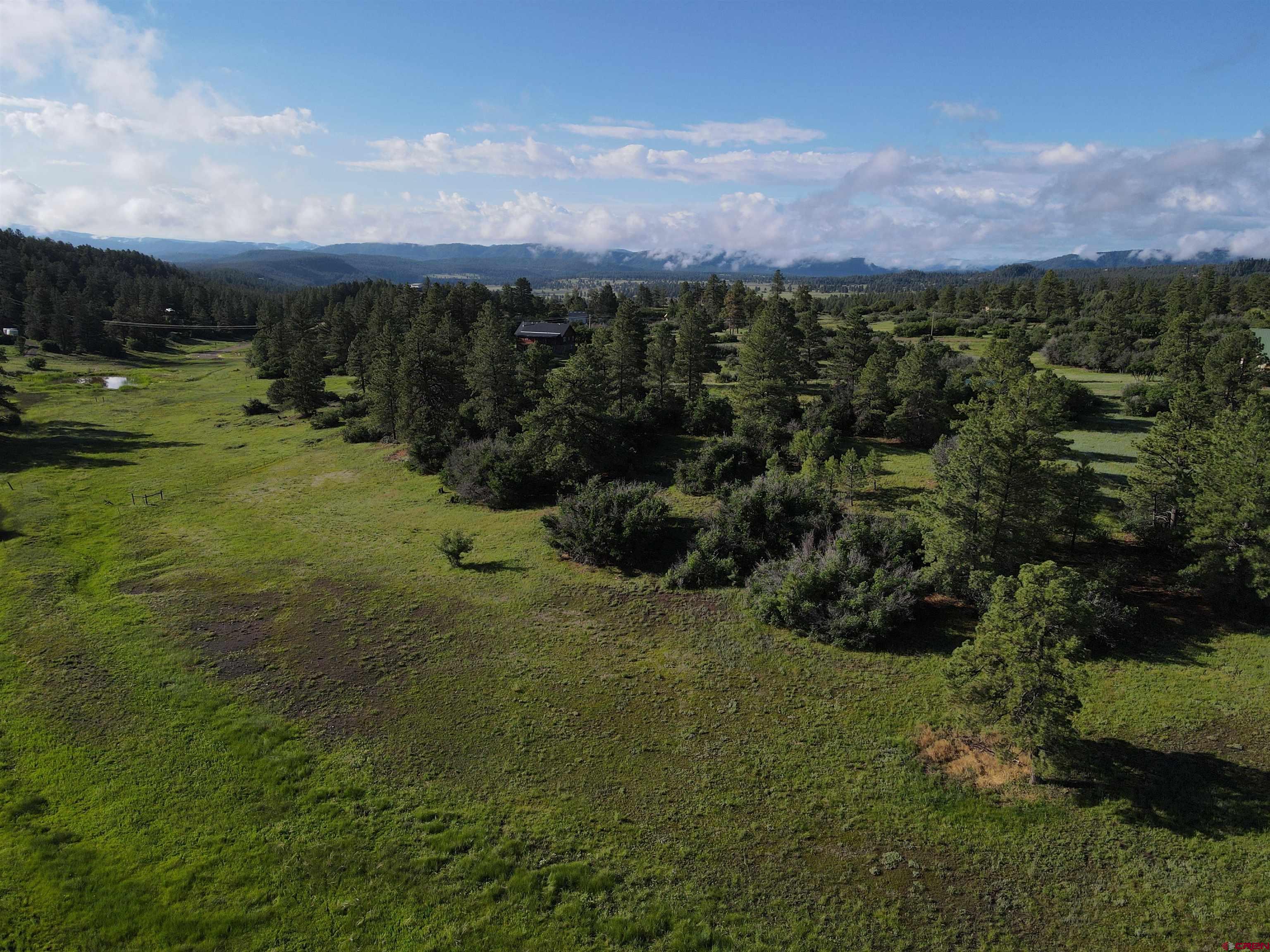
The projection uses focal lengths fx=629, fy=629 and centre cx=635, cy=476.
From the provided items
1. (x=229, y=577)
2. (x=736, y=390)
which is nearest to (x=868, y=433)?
(x=736, y=390)

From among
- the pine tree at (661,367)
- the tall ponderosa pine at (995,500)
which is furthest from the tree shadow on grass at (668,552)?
the pine tree at (661,367)

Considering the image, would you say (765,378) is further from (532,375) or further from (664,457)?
(532,375)

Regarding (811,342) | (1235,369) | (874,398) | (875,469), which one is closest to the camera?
(875,469)

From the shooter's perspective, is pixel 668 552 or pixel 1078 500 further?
pixel 668 552

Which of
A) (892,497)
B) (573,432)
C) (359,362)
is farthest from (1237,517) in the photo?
(359,362)

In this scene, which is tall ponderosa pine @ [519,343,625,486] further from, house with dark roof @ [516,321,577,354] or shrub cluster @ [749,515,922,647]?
house with dark roof @ [516,321,577,354]

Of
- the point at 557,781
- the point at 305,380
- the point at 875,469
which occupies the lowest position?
the point at 557,781

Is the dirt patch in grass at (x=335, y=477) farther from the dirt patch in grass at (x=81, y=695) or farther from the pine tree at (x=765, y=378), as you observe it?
the pine tree at (x=765, y=378)
